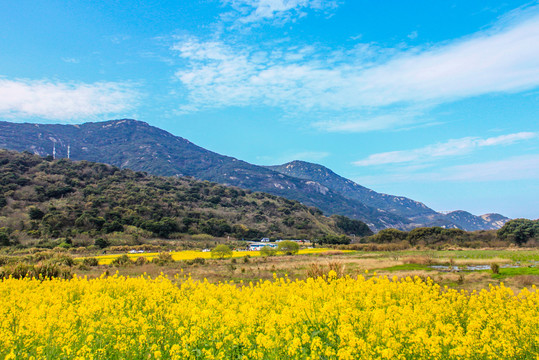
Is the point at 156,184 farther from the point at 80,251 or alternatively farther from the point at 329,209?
the point at 329,209

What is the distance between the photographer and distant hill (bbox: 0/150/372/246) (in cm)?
5003

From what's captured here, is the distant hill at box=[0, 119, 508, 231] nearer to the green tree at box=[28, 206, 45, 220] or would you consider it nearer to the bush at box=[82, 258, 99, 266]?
the green tree at box=[28, 206, 45, 220]

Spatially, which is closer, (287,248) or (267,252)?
(267,252)

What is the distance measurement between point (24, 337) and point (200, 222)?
2317 inches

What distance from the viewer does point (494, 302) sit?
7238 millimetres

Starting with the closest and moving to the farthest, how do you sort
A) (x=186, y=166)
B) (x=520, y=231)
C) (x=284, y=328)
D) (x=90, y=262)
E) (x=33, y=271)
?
1. (x=284, y=328)
2. (x=33, y=271)
3. (x=90, y=262)
4. (x=520, y=231)
5. (x=186, y=166)

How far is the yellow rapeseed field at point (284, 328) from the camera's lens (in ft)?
14.6

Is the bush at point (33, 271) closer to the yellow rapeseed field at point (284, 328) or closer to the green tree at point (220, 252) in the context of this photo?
the yellow rapeseed field at point (284, 328)

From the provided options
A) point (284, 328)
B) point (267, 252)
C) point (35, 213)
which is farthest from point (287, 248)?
point (284, 328)

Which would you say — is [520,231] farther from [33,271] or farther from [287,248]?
[33,271]

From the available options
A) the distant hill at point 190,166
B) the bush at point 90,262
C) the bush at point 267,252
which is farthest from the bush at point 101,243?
the distant hill at point 190,166

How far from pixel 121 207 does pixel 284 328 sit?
59097mm

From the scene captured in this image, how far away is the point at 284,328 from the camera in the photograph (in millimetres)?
4824

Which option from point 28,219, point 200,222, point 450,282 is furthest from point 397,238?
point 28,219
